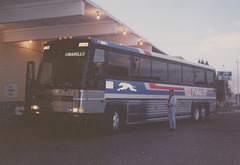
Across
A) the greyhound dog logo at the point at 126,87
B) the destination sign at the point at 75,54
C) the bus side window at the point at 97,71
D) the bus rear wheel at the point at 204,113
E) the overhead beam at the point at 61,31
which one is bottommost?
the bus rear wheel at the point at 204,113

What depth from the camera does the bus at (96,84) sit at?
34.2ft

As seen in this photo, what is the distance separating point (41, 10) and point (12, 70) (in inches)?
215

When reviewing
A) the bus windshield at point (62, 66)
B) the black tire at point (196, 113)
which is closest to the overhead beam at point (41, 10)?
the bus windshield at point (62, 66)

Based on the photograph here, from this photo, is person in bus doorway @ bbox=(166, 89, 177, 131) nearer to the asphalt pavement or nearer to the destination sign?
the asphalt pavement

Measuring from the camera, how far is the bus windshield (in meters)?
10.6

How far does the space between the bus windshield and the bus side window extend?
1.14 feet

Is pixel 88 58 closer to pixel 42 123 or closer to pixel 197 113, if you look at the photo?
pixel 42 123

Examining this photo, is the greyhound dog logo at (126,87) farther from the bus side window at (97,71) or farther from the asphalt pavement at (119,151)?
the asphalt pavement at (119,151)

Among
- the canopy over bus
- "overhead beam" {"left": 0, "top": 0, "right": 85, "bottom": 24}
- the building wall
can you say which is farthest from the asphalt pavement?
the building wall

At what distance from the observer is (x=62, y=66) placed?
11.0 m

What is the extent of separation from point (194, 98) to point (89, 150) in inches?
439

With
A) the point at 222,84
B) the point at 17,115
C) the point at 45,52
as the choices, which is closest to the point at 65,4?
the point at 45,52

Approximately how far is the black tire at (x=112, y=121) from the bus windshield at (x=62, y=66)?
6.29ft

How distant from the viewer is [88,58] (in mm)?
10680
